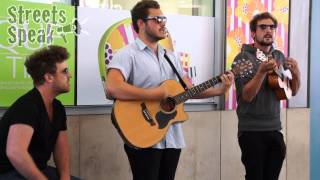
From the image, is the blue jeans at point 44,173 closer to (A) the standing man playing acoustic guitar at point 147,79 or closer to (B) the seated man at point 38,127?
(B) the seated man at point 38,127

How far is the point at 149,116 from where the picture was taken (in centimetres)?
371

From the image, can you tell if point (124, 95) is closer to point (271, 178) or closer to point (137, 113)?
point (137, 113)

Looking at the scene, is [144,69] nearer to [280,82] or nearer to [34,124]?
[34,124]

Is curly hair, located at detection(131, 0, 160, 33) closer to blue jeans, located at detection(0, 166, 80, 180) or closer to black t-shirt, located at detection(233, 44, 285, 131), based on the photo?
black t-shirt, located at detection(233, 44, 285, 131)

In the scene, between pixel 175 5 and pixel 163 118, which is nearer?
pixel 163 118

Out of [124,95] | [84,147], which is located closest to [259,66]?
[124,95]

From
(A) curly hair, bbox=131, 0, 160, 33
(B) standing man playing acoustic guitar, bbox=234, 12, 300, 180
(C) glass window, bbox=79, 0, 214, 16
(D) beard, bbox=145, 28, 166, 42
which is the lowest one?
(B) standing man playing acoustic guitar, bbox=234, 12, 300, 180

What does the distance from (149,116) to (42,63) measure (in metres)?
0.81

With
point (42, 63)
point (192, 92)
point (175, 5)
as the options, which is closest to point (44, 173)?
point (42, 63)

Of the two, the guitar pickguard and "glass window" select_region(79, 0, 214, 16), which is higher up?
"glass window" select_region(79, 0, 214, 16)

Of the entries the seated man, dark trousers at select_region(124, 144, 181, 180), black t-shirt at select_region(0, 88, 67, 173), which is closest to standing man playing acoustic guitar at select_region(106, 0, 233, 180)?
dark trousers at select_region(124, 144, 181, 180)

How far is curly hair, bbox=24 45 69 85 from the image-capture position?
345 cm

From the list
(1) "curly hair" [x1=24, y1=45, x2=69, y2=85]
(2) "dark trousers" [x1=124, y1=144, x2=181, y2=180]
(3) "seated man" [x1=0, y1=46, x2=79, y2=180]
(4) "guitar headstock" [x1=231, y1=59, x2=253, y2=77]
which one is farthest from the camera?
(4) "guitar headstock" [x1=231, y1=59, x2=253, y2=77]

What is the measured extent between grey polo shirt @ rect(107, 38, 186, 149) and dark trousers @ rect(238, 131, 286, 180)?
736 millimetres
